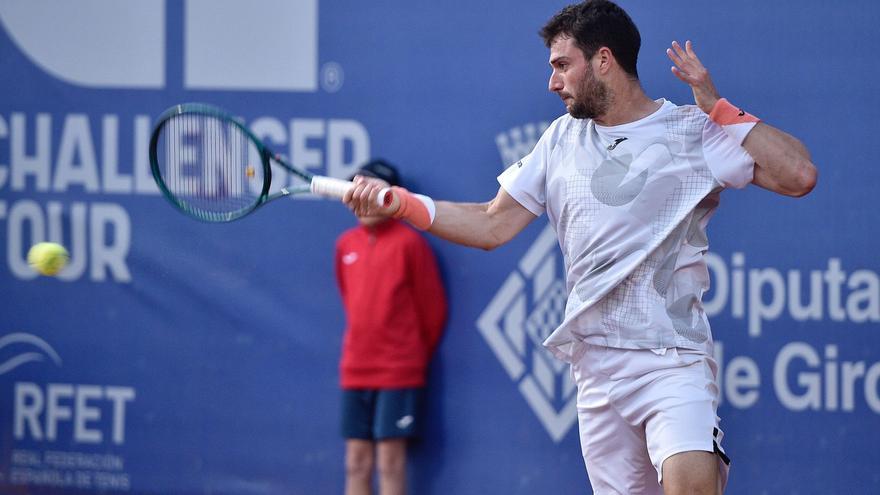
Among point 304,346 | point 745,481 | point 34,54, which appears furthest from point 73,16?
point 745,481

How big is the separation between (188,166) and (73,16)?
1.57 m

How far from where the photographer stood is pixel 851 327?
4.82 metres

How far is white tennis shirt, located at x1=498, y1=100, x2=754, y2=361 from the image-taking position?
11.4 feet

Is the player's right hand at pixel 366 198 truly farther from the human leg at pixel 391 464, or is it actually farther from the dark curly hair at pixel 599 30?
the human leg at pixel 391 464

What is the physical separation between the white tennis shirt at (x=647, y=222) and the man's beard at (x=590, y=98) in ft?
0.24

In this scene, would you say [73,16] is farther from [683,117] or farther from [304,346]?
[683,117]

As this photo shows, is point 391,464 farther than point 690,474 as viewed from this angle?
Yes

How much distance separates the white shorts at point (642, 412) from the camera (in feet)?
11.2

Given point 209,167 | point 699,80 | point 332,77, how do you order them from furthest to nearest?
point 332,77, point 209,167, point 699,80

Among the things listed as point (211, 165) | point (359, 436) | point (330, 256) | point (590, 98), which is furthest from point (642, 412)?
point (330, 256)

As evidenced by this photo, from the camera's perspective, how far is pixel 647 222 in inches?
138

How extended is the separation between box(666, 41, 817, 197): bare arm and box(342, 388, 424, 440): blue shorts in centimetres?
210

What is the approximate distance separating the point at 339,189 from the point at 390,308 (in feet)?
5.22

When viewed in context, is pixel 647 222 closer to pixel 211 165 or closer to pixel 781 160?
pixel 781 160
